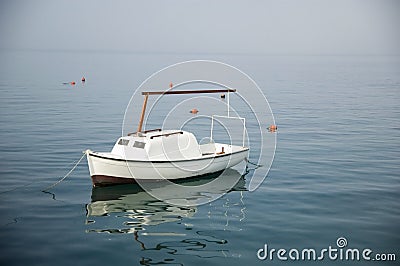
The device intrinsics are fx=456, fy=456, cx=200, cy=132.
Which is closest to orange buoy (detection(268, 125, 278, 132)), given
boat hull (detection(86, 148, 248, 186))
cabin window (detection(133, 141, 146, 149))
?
boat hull (detection(86, 148, 248, 186))

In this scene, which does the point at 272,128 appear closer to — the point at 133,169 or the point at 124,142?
the point at 124,142

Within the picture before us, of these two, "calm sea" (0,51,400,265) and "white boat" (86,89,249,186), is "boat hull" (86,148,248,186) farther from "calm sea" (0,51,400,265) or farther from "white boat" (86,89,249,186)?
"calm sea" (0,51,400,265)

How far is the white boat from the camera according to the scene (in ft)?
91.8

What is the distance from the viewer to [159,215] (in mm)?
24688

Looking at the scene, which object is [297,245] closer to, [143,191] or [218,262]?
[218,262]

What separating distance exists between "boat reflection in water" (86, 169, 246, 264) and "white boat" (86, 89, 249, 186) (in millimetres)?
839

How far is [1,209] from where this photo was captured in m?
24.8

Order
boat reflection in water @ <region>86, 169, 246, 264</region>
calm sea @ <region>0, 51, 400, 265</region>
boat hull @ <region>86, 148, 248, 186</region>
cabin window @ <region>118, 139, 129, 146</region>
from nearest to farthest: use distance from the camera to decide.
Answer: calm sea @ <region>0, 51, 400, 265</region>, boat reflection in water @ <region>86, 169, 246, 264</region>, boat hull @ <region>86, 148, 248, 186</region>, cabin window @ <region>118, 139, 129, 146</region>

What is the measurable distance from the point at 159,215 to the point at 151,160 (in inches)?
176

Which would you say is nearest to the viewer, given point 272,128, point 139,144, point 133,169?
point 133,169

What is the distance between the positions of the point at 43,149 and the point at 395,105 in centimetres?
5653

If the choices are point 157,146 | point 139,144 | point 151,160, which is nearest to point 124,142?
point 139,144

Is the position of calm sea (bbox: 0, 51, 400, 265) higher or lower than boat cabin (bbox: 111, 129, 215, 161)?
lower

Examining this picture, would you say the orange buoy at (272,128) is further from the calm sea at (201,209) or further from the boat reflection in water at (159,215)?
the boat reflection in water at (159,215)
